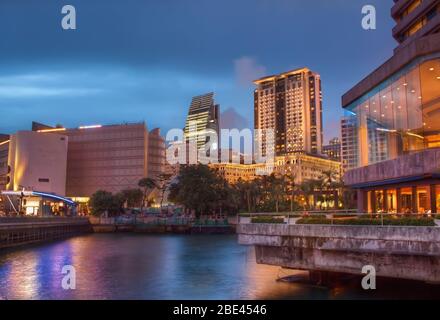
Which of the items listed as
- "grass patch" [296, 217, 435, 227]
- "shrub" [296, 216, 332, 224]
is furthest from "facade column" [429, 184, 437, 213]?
"shrub" [296, 216, 332, 224]

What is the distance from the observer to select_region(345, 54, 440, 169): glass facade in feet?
113

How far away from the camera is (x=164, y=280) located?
149ft

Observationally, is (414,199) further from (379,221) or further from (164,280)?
(164,280)

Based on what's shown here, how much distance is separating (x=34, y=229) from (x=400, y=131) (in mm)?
86141

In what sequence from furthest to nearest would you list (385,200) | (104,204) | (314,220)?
(104,204) < (385,200) < (314,220)

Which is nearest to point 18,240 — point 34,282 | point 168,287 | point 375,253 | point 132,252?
point 132,252

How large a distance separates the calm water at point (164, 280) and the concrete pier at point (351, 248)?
439 cm

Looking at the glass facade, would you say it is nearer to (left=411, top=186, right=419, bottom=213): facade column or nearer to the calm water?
(left=411, top=186, right=419, bottom=213): facade column

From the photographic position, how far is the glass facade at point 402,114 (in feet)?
113

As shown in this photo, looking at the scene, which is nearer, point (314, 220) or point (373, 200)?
point (314, 220)

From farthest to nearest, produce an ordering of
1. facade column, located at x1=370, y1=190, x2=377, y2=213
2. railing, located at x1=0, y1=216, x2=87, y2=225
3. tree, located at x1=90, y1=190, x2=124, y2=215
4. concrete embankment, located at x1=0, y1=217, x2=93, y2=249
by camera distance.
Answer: tree, located at x1=90, y1=190, x2=124, y2=215
concrete embankment, located at x1=0, y1=217, x2=93, y2=249
railing, located at x1=0, y1=216, x2=87, y2=225
facade column, located at x1=370, y1=190, x2=377, y2=213

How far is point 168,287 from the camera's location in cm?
4147

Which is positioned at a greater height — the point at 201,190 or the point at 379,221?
the point at 201,190

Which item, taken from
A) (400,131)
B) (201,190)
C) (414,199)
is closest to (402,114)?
(400,131)
